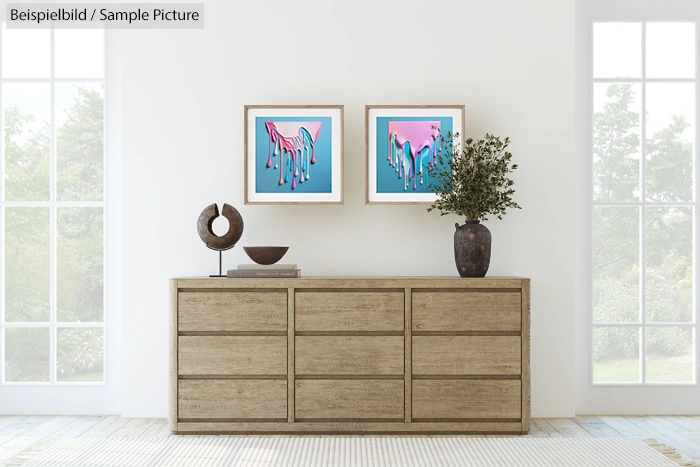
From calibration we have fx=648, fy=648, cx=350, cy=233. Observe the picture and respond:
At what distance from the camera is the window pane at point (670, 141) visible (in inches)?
144

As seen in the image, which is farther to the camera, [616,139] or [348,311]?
[616,139]

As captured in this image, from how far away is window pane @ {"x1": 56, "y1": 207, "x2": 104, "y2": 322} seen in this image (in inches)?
143

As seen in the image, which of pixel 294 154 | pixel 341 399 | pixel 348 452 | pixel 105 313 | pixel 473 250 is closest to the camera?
pixel 348 452

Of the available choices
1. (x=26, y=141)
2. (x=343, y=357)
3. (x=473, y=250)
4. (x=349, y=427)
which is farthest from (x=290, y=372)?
(x=26, y=141)

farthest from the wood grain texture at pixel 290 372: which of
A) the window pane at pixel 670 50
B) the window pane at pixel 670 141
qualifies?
the window pane at pixel 670 50

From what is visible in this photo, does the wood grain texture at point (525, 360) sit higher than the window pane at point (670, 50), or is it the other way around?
the window pane at point (670, 50)

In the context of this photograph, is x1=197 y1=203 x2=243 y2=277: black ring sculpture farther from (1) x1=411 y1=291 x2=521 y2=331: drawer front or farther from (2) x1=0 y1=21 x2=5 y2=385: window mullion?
(2) x1=0 y1=21 x2=5 y2=385: window mullion

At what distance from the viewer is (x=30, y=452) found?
2.92 m

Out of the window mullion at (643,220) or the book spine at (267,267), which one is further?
the window mullion at (643,220)

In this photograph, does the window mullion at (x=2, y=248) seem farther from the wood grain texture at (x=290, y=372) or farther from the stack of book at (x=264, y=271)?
the wood grain texture at (x=290, y=372)

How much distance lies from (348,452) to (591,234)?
6.03 feet

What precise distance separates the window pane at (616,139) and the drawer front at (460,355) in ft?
3.88

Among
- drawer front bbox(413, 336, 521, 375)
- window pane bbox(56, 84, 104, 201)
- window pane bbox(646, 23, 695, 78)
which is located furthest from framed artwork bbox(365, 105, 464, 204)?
window pane bbox(56, 84, 104, 201)

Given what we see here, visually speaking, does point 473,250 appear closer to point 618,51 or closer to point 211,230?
point 211,230
